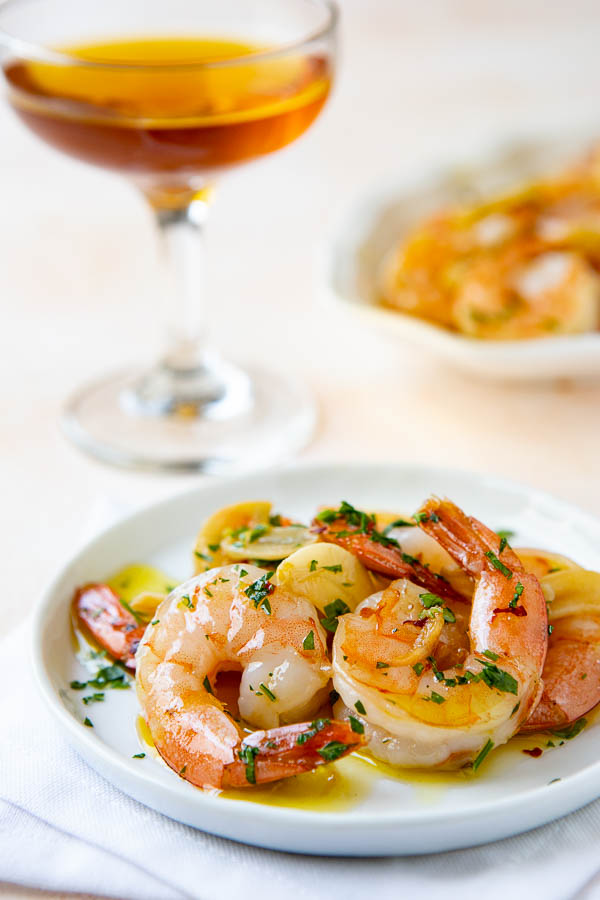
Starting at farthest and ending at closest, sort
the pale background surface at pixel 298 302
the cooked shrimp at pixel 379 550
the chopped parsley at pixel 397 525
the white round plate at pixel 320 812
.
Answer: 1. the pale background surface at pixel 298 302
2. the chopped parsley at pixel 397 525
3. the cooked shrimp at pixel 379 550
4. the white round plate at pixel 320 812

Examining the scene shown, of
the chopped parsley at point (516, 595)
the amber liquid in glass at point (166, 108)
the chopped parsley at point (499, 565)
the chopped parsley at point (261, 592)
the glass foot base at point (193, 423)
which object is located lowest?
the glass foot base at point (193, 423)

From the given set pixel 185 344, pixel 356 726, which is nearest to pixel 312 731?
pixel 356 726

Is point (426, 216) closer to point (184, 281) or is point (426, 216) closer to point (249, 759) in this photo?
point (184, 281)

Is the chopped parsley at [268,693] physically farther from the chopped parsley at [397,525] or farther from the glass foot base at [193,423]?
the glass foot base at [193,423]

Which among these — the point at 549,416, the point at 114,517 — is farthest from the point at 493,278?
the point at 114,517

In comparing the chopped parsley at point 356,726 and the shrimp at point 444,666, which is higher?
the shrimp at point 444,666

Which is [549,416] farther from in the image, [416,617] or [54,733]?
[54,733]

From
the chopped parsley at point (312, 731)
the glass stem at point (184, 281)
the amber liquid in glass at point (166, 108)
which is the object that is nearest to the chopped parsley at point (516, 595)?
the chopped parsley at point (312, 731)

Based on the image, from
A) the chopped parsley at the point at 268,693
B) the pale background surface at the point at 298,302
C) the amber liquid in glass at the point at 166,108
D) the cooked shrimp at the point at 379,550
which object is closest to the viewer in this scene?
the chopped parsley at the point at 268,693
